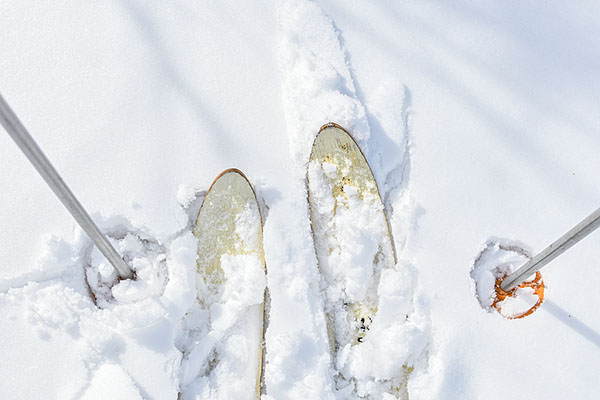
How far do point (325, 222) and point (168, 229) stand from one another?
16.1 inches

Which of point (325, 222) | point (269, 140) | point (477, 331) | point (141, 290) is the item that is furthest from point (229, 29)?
point (477, 331)

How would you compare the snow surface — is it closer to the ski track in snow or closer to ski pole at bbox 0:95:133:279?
the ski track in snow

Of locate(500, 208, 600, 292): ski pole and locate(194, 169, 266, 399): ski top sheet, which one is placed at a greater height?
locate(500, 208, 600, 292): ski pole

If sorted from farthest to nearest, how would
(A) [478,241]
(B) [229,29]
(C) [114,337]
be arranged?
(B) [229,29] → (A) [478,241] → (C) [114,337]

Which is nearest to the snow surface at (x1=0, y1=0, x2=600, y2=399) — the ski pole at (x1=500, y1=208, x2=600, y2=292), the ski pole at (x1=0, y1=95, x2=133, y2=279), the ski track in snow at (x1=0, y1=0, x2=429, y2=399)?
the ski track in snow at (x1=0, y1=0, x2=429, y2=399)

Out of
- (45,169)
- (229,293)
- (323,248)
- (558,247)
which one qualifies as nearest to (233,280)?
(229,293)

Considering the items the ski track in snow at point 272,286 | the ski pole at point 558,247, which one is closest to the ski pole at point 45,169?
the ski track in snow at point 272,286

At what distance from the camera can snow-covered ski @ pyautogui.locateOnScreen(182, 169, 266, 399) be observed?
1.12 metres

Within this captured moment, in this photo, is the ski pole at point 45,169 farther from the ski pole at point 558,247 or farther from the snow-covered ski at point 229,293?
the ski pole at point 558,247

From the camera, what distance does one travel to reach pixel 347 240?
3.90 ft

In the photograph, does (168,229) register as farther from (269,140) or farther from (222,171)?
(269,140)

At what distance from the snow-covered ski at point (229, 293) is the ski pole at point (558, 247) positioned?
0.60 m

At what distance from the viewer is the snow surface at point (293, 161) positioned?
110cm

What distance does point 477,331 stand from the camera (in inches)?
45.8
